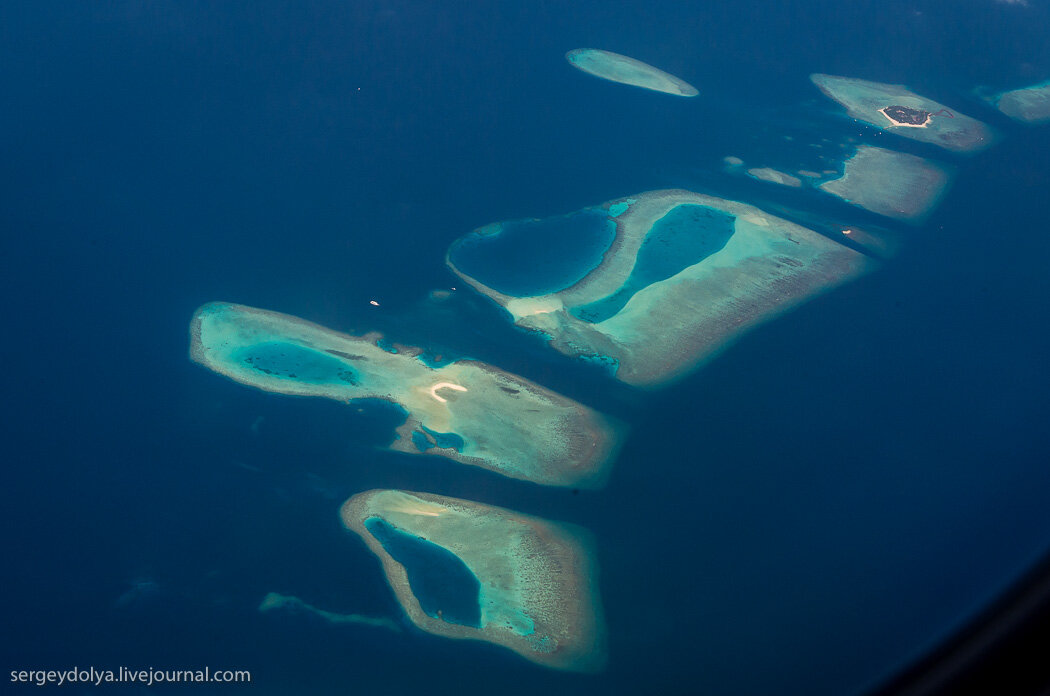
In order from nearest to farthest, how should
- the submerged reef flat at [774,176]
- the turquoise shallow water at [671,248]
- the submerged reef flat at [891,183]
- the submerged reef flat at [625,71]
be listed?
the turquoise shallow water at [671,248] < the submerged reef flat at [891,183] < the submerged reef flat at [774,176] < the submerged reef flat at [625,71]

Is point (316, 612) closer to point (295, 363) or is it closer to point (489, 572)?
point (489, 572)

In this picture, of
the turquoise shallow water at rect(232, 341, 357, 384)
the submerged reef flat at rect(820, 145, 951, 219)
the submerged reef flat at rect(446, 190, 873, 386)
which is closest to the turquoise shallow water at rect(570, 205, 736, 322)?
the submerged reef flat at rect(446, 190, 873, 386)

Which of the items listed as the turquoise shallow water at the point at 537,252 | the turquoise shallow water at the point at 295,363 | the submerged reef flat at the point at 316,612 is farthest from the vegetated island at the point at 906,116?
the submerged reef flat at the point at 316,612

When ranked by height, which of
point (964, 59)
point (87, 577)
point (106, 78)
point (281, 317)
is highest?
point (964, 59)

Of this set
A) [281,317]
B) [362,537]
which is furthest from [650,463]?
[281,317]

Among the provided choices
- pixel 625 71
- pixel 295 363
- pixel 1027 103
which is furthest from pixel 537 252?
pixel 1027 103

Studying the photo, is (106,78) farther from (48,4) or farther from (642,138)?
(642,138)

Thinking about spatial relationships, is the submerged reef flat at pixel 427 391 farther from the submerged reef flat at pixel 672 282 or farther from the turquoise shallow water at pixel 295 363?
the submerged reef flat at pixel 672 282
